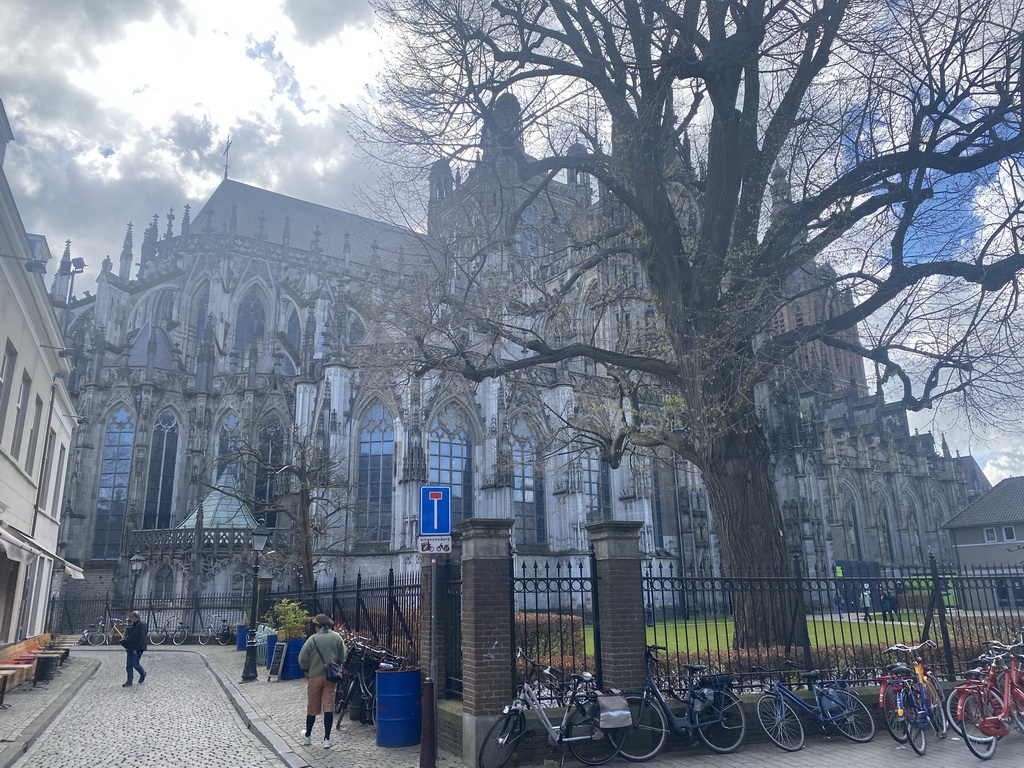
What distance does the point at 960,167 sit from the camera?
1127cm

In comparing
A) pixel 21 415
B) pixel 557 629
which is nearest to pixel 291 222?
pixel 21 415

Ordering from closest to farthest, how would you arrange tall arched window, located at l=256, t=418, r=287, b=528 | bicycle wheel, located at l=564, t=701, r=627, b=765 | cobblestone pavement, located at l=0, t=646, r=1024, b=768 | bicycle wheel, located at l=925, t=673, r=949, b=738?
bicycle wheel, located at l=564, t=701, r=627, b=765 → cobblestone pavement, located at l=0, t=646, r=1024, b=768 → bicycle wheel, located at l=925, t=673, r=949, b=738 → tall arched window, located at l=256, t=418, r=287, b=528

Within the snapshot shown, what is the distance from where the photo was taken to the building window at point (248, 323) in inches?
1601

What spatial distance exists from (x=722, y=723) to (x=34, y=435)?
52.2 ft

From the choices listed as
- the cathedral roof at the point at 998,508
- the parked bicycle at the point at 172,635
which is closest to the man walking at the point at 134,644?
the parked bicycle at the point at 172,635

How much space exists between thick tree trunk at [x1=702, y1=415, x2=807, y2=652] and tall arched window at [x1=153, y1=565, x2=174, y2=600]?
23349mm

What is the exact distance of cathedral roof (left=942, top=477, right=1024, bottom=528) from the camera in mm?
43469

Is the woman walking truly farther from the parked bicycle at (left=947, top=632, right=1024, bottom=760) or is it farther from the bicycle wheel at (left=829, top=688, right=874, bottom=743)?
the parked bicycle at (left=947, top=632, right=1024, bottom=760)

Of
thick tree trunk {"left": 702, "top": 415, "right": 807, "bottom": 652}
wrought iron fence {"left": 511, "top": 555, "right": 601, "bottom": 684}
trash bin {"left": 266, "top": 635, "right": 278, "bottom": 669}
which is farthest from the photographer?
trash bin {"left": 266, "top": 635, "right": 278, "bottom": 669}

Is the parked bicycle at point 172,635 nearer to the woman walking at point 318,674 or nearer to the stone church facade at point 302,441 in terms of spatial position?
the stone church facade at point 302,441

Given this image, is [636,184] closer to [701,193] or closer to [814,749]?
[701,193]

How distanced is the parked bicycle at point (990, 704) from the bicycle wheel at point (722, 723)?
2323mm

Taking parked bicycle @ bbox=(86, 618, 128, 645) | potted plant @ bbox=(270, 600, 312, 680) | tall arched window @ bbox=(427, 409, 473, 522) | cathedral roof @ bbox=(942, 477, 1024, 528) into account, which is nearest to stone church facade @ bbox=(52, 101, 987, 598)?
tall arched window @ bbox=(427, 409, 473, 522)

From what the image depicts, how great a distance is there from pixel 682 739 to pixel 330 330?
25509 millimetres
